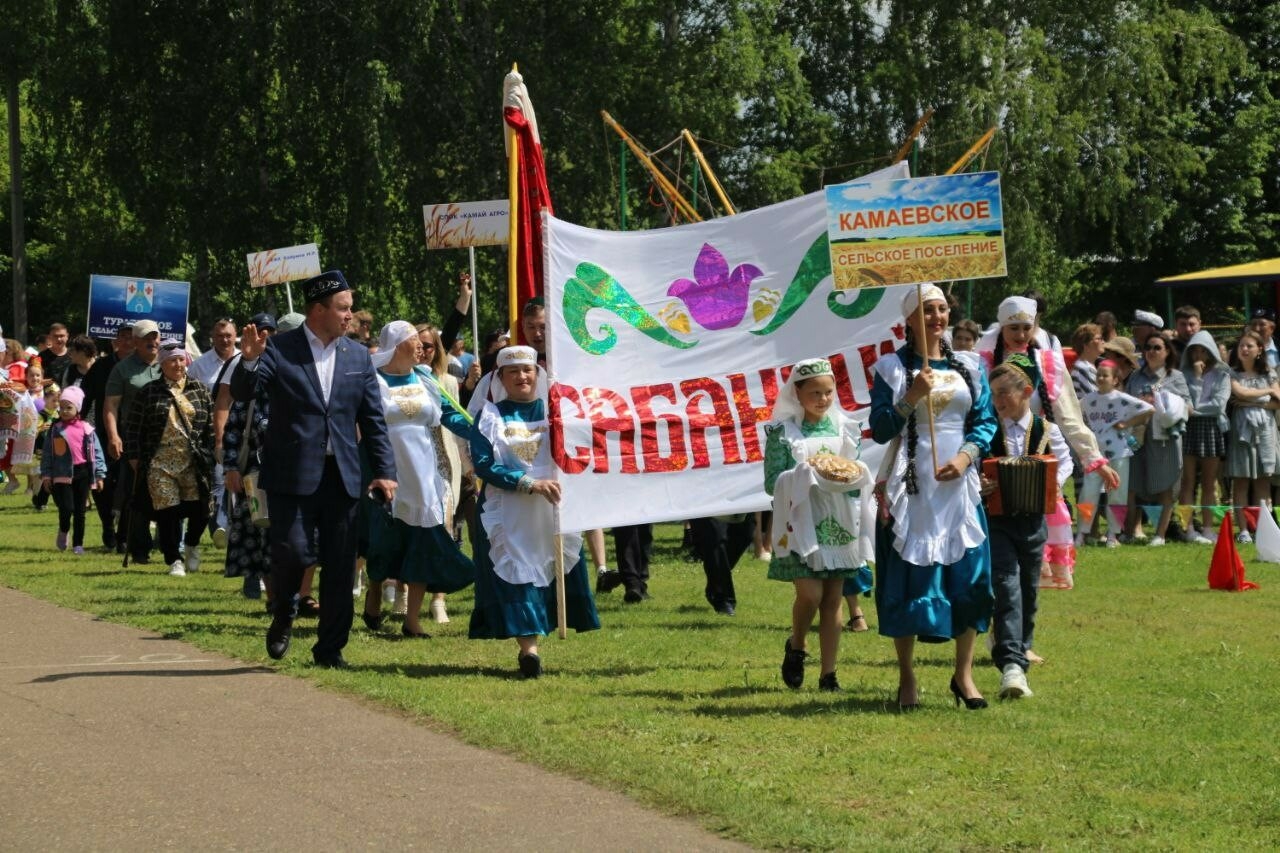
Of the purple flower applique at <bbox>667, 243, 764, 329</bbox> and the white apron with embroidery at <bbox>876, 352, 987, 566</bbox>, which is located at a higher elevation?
the purple flower applique at <bbox>667, 243, 764, 329</bbox>

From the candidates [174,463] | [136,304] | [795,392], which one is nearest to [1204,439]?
[174,463]

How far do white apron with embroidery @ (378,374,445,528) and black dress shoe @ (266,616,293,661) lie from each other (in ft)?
4.34

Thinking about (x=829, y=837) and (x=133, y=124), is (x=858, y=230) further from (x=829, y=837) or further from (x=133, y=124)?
(x=133, y=124)

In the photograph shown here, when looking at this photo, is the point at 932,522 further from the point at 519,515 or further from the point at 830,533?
the point at 519,515

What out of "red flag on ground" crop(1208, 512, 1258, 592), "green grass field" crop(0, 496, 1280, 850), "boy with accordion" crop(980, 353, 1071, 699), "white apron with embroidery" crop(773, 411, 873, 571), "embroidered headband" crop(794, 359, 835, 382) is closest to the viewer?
"green grass field" crop(0, 496, 1280, 850)

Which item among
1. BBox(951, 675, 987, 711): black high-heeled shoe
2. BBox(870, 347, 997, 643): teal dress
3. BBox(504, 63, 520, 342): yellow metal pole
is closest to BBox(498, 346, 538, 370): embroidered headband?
BBox(504, 63, 520, 342): yellow metal pole

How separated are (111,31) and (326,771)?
30.3 m

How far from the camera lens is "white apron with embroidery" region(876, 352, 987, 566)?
28.4 ft

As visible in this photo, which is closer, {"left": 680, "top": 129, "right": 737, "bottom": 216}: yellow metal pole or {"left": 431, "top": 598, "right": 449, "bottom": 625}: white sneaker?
{"left": 431, "top": 598, "right": 449, "bottom": 625}: white sneaker

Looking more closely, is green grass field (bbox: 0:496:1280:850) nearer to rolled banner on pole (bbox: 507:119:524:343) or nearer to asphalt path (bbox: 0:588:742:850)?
asphalt path (bbox: 0:588:742:850)

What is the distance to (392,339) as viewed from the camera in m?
11.6

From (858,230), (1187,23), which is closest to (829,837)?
(858,230)

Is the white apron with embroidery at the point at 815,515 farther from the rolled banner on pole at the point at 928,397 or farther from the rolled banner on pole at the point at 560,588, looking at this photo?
the rolled banner on pole at the point at 560,588

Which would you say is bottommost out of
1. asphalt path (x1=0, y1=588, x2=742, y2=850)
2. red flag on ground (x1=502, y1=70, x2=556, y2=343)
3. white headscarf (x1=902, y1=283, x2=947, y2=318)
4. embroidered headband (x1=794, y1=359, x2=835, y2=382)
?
asphalt path (x1=0, y1=588, x2=742, y2=850)
